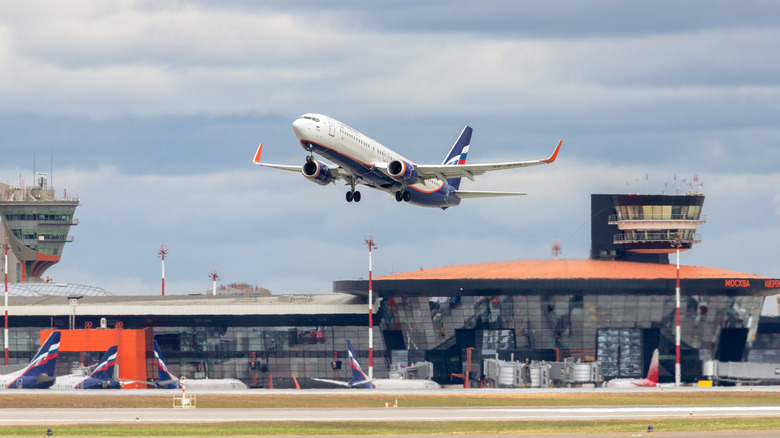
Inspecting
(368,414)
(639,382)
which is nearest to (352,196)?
(368,414)

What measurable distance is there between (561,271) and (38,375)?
72328 mm

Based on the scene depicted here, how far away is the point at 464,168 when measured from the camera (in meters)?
85.0

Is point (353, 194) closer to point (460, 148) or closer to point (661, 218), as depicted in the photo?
point (460, 148)

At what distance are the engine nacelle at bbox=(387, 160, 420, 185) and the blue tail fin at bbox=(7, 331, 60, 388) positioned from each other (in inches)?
1688

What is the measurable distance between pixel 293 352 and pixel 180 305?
17.9 metres

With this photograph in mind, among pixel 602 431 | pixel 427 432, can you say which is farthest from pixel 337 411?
pixel 602 431

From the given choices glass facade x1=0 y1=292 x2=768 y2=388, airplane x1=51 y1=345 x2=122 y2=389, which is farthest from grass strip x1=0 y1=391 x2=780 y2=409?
glass facade x1=0 y1=292 x2=768 y2=388

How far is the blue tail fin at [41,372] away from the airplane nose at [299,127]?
42.7 meters

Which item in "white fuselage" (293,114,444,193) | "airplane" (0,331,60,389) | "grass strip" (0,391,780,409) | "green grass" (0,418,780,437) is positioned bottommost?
"grass strip" (0,391,780,409)

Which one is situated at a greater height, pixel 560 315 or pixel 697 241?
pixel 697 241

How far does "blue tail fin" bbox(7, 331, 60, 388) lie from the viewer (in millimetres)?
107375

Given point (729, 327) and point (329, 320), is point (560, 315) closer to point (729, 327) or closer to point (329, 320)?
point (729, 327)

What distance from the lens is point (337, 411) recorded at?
87.9 meters

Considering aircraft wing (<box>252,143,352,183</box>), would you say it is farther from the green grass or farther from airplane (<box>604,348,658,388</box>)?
airplane (<box>604,348,658,388</box>)
